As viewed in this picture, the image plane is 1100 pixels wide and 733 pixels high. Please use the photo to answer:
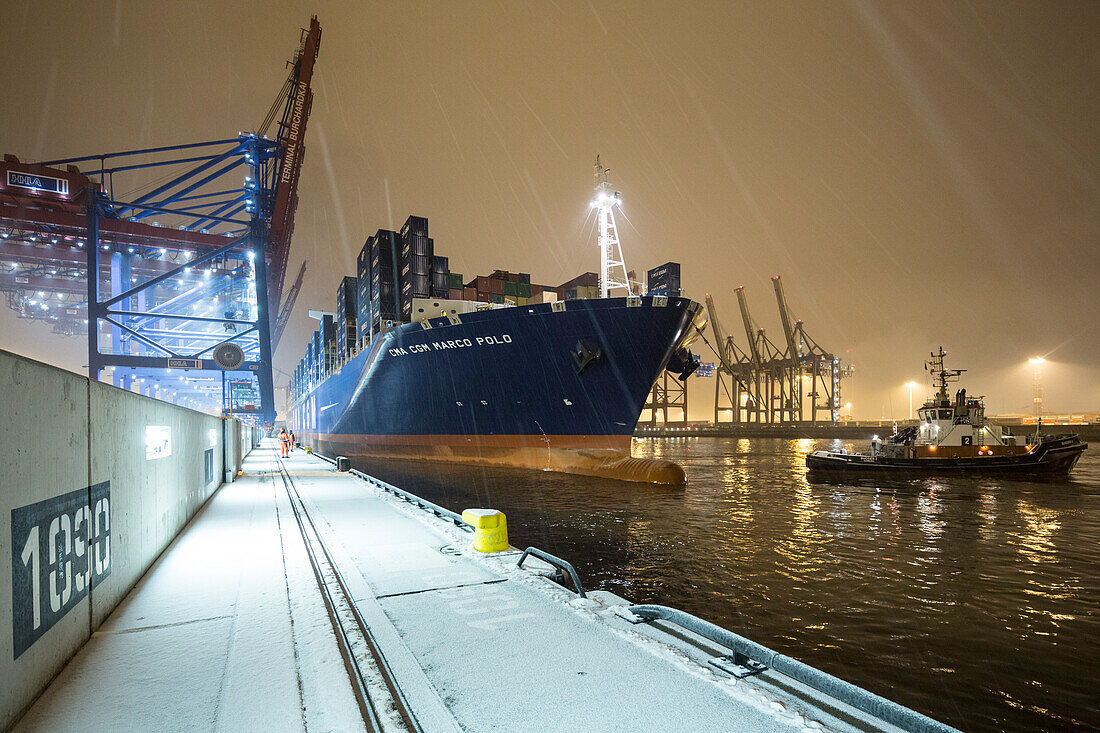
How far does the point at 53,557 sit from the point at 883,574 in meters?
9.98

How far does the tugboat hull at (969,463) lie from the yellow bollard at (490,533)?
20705 millimetres

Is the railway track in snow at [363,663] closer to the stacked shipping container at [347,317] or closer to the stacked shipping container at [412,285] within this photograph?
the stacked shipping container at [412,285]

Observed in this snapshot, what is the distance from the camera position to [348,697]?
3.06m

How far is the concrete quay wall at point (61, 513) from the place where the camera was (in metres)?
2.87

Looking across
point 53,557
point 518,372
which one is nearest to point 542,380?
point 518,372

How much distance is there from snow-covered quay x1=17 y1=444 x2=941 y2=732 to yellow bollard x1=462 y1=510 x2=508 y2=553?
16.7 inches

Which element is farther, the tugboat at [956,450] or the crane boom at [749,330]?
the crane boom at [749,330]

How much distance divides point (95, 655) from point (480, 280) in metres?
30.2

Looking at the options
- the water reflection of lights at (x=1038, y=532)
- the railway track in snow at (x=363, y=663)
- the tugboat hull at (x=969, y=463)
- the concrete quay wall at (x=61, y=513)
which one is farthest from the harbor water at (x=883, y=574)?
the concrete quay wall at (x=61, y=513)

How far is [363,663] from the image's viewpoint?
3.48 m

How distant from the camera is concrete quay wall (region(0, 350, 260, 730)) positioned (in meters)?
2.87

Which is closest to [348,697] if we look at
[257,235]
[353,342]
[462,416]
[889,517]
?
[889,517]

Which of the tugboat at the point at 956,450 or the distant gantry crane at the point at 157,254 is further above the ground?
the distant gantry crane at the point at 157,254

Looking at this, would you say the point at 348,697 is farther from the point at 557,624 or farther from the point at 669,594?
the point at 669,594
